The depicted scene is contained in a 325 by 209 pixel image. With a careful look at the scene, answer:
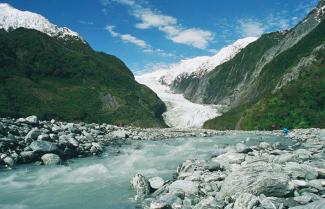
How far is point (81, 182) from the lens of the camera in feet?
72.4

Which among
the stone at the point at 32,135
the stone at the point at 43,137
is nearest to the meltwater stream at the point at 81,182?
the stone at the point at 43,137

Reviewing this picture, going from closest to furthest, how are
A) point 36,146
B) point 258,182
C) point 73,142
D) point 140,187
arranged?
point 258,182
point 140,187
point 36,146
point 73,142

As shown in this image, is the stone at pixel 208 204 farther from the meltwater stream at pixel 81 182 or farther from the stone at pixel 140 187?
the stone at pixel 140 187

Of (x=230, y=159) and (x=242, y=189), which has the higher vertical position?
(x=230, y=159)

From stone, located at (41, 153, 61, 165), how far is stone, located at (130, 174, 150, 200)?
914 cm

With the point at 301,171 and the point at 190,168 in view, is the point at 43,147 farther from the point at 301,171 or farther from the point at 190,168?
the point at 301,171

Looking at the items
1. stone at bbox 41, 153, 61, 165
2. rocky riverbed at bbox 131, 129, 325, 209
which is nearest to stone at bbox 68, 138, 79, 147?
stone at bbox 41, 153, 61, 165

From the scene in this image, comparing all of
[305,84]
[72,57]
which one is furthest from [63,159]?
[72,57]

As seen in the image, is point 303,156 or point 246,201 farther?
point 303,156

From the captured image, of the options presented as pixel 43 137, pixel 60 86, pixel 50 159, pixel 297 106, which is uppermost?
pixel 60 86

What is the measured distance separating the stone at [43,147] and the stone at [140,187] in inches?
413

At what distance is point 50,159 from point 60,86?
104 meters

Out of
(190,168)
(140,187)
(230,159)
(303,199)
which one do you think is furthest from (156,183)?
(303,199)

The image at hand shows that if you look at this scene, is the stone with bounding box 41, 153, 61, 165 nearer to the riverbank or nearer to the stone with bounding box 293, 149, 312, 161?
the riverbank
